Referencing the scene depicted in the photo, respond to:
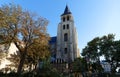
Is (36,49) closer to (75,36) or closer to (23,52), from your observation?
(23,52)

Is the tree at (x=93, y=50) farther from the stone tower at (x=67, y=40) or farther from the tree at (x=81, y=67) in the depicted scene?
the stone tower at (x=67, y=40)

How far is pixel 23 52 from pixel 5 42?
12.1 feet

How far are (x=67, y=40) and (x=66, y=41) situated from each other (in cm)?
67

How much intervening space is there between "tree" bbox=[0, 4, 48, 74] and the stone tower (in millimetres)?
44377

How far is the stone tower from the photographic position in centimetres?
8019

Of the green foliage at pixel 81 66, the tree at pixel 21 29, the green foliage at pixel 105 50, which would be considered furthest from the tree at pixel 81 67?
the tree at pixel 21 29

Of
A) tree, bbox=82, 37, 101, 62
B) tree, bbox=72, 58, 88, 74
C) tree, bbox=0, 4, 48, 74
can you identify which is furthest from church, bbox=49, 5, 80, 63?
tree, bbox=0, 4, 48, 74

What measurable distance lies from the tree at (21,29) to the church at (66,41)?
4417 centimetres

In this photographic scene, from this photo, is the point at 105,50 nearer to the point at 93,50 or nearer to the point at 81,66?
the point at 93,50

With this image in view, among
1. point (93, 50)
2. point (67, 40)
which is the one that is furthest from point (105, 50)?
point (67, 40)

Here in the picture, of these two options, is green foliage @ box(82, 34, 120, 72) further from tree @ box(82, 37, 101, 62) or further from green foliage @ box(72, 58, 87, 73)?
green foliage @ box(72, 58, 87, 73)

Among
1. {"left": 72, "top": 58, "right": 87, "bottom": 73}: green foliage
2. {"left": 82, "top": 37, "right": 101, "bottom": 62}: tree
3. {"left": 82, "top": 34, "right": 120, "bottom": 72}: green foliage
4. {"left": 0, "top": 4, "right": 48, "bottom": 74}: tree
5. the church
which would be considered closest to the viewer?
{"left": 0, "top": 4, "right": 48, "bottom": 74}: tree

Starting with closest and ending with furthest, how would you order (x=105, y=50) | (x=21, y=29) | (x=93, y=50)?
(x=21, y=29)
(x=105, y=50)
(x=93, y=50)

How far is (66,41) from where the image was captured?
83938mm
